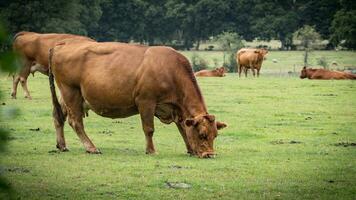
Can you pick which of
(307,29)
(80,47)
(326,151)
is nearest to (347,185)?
(326,151)

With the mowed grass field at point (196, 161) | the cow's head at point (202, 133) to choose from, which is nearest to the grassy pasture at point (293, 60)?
the mowed grass field at point (196, 161)

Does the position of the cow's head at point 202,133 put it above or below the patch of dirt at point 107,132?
above

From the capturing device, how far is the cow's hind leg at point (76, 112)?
11.8m

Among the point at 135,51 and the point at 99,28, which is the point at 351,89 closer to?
the point at 135,51

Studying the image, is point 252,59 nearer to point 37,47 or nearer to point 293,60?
point 37,47

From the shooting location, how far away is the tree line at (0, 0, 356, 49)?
83875mm

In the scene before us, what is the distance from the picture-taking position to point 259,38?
91188 mm

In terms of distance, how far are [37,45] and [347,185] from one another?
12.9 m

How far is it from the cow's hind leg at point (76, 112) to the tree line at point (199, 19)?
63675 millimetres

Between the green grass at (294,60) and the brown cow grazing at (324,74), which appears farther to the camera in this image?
the green grass at (294,60)

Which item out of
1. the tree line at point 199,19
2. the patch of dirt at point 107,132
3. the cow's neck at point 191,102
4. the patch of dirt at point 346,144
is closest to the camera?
the cow's neck at point 191,102

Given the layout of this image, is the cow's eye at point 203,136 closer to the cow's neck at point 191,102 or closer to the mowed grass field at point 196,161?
the mowed grass field at point 196,161

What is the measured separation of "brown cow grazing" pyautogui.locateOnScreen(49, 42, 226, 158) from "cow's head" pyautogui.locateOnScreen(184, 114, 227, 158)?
2 cm

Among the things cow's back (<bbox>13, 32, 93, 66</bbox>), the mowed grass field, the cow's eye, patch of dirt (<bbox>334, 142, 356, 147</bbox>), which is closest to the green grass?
cow's back (<bbox>13, 32, 93, 66</bbox>)
